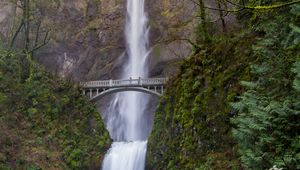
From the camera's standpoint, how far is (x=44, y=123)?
22.5m

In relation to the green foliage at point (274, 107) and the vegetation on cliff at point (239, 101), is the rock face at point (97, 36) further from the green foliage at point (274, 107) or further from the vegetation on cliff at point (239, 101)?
the green foliage at point (274, 107)

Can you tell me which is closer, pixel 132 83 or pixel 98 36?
pixel 132 83

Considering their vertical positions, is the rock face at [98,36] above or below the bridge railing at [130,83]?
above

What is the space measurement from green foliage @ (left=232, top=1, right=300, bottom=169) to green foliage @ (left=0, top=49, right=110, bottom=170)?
40.6 ft

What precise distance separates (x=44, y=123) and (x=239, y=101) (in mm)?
14596

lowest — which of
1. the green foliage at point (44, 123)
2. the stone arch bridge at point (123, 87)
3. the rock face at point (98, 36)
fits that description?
the green foliage at point (44, 123)

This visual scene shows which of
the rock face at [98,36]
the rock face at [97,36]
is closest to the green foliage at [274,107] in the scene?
the rock face at [98,36]

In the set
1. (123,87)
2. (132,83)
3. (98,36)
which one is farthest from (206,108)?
(98,36)

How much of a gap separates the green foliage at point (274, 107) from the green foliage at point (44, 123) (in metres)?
12.4

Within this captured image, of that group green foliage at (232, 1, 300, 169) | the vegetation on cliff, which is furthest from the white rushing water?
green foliage at (232, 1, 300, 169)

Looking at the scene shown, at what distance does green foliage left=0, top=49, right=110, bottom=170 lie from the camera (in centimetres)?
1913

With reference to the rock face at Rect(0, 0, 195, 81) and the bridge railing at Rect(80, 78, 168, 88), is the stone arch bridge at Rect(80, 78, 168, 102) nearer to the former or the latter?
the bridge railing at Rect(80, 78, 168, 88)

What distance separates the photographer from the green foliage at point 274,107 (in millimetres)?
7617

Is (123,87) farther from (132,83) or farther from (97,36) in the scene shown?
(97,36)
